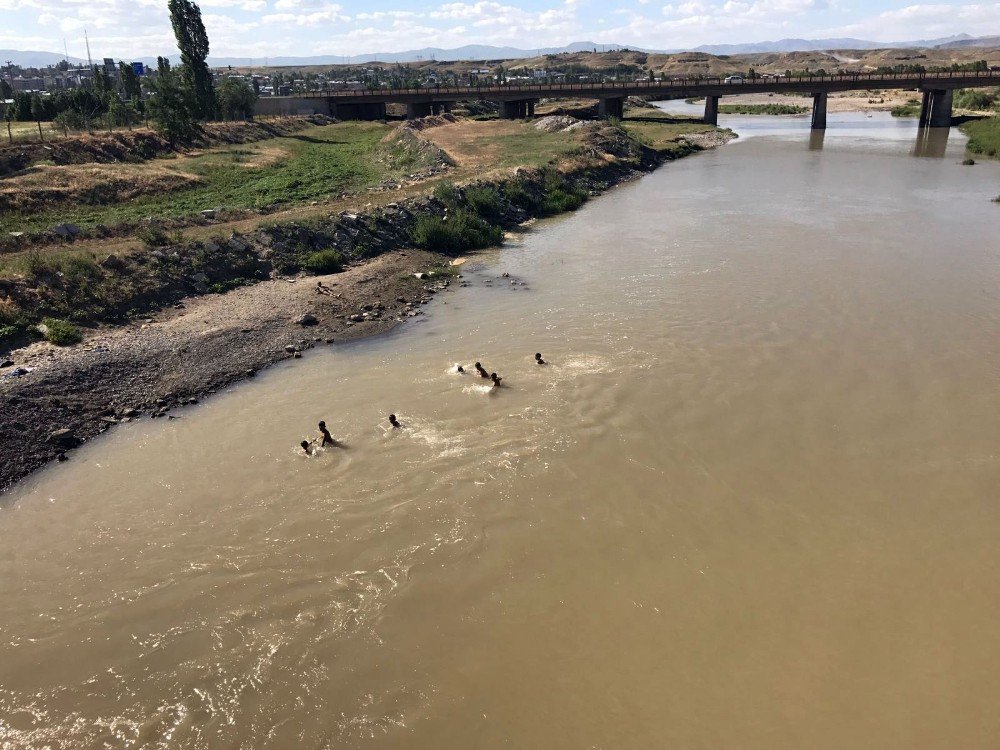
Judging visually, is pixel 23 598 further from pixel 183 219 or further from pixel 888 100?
pixel 888 100

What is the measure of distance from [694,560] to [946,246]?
27.4 meters

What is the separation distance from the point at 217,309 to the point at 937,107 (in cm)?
9268

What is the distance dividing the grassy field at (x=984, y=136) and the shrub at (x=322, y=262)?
196 ft

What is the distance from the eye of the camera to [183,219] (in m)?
30.5

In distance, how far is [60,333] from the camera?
2042 cm

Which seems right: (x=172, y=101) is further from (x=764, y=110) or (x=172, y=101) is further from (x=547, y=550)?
(x=764, y=110)

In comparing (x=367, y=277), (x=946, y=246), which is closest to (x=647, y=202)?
(x=946, y=246)

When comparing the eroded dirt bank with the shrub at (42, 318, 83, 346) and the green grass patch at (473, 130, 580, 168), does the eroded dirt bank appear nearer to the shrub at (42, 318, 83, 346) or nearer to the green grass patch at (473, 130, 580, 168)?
the shrub at (42, 318, 83, 346)

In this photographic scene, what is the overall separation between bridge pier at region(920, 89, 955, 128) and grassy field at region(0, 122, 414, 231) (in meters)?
69.7

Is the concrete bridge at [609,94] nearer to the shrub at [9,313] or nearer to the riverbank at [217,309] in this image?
the riverbank at [217,309]

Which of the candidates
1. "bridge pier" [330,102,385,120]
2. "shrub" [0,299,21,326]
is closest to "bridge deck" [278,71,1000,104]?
"bridge pier" [330,102,385,120]

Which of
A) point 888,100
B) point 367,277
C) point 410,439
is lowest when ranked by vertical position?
point 410,439

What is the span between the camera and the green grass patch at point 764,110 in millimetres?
112938

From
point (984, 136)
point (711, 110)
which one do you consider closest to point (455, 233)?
point (984, 136)
